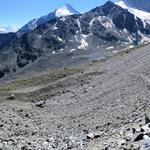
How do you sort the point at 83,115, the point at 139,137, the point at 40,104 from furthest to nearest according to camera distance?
1. the point at 40,104
2. the point at 83,115
3. the point at 139,137

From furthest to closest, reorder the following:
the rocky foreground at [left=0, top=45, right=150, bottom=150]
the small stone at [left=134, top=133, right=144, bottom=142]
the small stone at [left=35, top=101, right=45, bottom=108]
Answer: the small stone at [left=35, top=101, right=45, bottom=108] → the rocky foreground at [left=0, top=45, right=150, bottom=150] → the small stone at [left=134, top=133, right=144, bottom=142]

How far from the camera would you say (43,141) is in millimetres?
25656

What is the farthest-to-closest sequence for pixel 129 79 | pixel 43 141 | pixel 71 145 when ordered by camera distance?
pixel 129 79 → pixel 43 141 → pixel 71 145

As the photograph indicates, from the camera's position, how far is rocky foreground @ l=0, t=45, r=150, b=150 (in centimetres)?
2144

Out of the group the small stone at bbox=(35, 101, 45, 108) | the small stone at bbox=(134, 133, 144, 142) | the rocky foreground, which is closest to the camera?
the small stone at bbox=(134, 133, 144, 142)

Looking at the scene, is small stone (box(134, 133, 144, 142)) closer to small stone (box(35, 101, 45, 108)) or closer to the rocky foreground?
the rocky foreground

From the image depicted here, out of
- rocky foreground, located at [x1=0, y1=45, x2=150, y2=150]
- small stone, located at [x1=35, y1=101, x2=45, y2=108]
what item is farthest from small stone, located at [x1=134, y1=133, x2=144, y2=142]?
small stone, located at [x1=35, y1=101, x2=45, y2=108]

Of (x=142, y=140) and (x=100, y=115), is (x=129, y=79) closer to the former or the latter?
(x=100, y=115)

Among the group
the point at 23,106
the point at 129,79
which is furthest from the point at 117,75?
the point at 23,106

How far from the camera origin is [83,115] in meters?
35.1

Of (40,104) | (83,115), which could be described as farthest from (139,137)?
(40,104)

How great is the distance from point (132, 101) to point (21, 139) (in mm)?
11144

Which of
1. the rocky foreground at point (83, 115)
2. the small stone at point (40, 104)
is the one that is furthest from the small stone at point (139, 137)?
the small stone at point (40, 104)

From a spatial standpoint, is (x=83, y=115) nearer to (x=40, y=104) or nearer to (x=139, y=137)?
(x=40, y=104)
